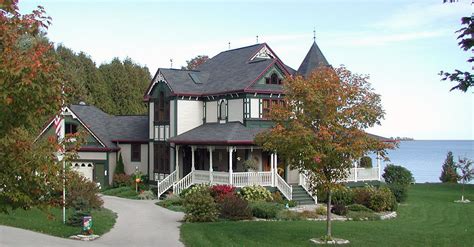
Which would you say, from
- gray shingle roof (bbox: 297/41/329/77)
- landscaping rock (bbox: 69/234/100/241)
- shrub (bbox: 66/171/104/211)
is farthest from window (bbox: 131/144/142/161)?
landscaping rock (bbox: 69/234/100/241)

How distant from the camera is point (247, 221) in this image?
78.7ft

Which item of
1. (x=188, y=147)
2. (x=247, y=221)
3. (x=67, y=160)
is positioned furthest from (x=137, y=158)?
(x=67, y=160)

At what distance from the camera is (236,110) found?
3406 centimetres

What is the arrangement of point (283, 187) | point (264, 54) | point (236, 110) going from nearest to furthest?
point (283, 187) → point (236, 110) → point (264, 54)

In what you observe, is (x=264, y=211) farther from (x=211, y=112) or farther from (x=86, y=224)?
(x=211, y=112)

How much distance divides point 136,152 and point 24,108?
3144 cm

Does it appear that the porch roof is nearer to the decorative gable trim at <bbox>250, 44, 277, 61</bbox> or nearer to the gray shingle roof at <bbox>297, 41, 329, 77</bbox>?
the decorative gable trim at <bbox>250, 44, 277, 61</bbox>

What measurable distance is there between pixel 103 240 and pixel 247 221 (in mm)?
7010

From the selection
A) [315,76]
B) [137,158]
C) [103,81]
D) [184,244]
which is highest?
[103,81]

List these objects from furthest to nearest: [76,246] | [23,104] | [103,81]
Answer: [103,81] < [76,246] < [23,104]

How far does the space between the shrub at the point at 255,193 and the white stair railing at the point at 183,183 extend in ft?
14.0

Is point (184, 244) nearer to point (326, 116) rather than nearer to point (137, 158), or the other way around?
point (326, 116)

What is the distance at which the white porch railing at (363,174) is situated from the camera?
115 feet

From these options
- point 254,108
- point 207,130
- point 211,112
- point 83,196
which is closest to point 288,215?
point 83,196
